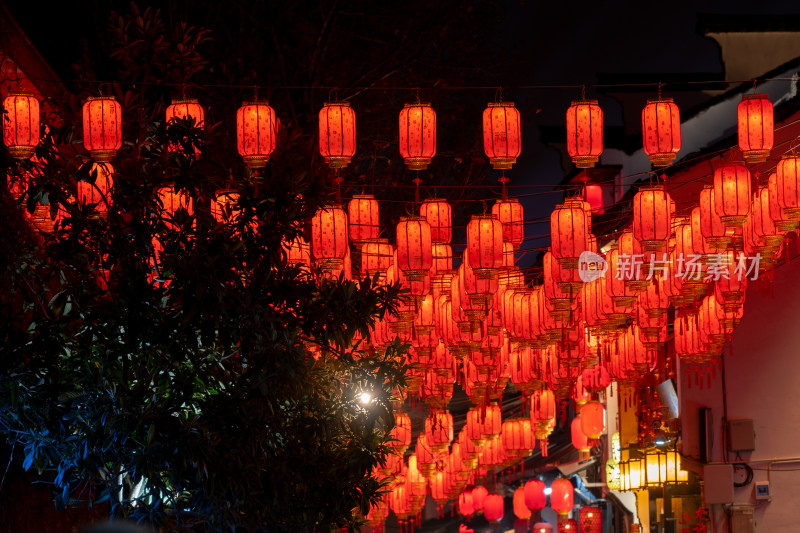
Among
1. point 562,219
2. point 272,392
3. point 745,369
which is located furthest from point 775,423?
point 272,392

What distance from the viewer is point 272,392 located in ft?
24.1

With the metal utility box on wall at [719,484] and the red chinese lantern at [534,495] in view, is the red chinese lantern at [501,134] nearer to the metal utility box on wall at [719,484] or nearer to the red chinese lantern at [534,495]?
the metal utility box on wall at [719,484]

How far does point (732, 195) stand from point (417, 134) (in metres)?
3.46

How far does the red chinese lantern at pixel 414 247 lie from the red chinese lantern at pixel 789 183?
4198 millimetres

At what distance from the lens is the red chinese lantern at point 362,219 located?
13.9m

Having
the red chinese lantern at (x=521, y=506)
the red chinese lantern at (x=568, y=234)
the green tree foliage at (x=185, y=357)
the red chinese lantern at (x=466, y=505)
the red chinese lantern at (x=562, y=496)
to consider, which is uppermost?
the red chinese lantern at (x=568, y=234)

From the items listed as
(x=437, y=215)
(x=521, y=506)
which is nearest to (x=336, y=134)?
(x=437, y=215)

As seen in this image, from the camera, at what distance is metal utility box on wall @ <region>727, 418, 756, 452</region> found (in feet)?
59.0

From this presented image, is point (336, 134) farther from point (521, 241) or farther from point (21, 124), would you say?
point (21, 124)

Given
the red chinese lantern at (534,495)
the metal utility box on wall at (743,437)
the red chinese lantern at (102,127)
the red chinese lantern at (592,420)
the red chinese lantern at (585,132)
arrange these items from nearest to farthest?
the red chinese lantern at (102,127)
the red chinese lantern at (585,132)
the metal utility box on wall at (743,437)
the red chinese lantern at (592,420)
the red chinese lantern at (534,495)

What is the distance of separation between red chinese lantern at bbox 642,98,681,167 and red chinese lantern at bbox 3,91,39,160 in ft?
19.9

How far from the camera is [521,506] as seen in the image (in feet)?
96.4

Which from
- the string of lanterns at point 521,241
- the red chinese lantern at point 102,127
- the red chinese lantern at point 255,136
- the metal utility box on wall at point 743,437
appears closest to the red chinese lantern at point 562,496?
the string of lanterns at point 521,241

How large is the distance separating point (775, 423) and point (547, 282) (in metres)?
5.62
